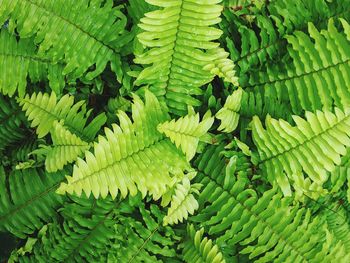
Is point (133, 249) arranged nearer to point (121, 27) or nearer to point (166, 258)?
point (166, 258)

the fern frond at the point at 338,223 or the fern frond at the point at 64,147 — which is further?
the fern frond at the point at 338,223

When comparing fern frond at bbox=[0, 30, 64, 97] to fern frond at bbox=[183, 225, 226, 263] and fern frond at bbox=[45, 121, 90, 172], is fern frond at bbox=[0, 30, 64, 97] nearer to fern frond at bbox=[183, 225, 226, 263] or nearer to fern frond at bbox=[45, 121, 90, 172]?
fern frond at bbox=[45, 121, 90, 172]

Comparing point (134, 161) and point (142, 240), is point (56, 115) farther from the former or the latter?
point (142, 240)

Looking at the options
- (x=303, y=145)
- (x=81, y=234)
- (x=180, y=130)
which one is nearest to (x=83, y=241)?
(x=81, y=234)

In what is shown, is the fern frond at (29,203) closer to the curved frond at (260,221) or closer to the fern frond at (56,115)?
the fern frond at (56,115)

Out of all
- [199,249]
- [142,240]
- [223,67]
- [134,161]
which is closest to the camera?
[134,161]

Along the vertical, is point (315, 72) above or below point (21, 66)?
above

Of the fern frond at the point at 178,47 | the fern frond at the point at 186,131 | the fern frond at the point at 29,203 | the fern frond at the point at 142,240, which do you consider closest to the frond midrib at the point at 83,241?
the fern frond at the point at 142,240
